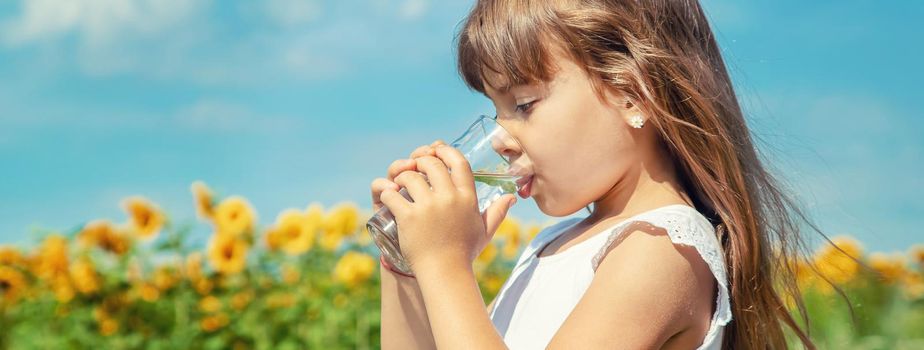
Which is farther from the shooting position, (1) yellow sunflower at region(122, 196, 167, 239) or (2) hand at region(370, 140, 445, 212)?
(1) yellow sunflower at region(122, 196, 167, 239)

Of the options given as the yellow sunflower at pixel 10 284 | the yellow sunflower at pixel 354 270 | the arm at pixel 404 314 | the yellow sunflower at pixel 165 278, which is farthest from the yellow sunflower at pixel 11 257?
the arm at pixel 404 314

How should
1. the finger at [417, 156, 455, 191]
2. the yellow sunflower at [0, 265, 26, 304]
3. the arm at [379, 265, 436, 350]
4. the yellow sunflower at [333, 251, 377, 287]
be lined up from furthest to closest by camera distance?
1. the yellow sunflower at [0, 265, 26, 304]
2. the yellow sunflower at [333, 251, 377, 287]
3. the arm at [379, 265, 436, 350]
4. the finger at [417, 156, 455, 191]

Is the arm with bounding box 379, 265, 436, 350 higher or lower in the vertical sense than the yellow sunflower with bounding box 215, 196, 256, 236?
→ lower

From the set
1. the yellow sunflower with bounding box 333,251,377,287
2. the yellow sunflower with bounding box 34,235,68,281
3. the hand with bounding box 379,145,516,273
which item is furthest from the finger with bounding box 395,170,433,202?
the yellow sunflower with bounding box 34,235,68,281

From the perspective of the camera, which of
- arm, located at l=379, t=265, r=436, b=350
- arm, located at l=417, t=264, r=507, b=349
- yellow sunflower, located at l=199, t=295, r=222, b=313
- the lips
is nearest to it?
arm, located at l=417, t=264, r=507, b=349

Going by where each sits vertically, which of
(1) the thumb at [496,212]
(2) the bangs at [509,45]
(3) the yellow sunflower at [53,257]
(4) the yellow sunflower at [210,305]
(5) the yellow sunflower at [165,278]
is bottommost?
(1) the thumb at [496,212]

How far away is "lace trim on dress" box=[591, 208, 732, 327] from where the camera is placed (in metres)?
1.28

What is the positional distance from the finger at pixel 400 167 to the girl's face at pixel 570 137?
0.16 meters

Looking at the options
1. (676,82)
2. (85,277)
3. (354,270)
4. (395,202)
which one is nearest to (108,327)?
(85,277)

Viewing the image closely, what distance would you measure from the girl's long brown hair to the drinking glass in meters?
0.08

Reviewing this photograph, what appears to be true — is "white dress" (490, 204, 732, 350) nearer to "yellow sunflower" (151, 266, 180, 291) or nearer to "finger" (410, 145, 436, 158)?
"finger" (410, 145, 436, 158)

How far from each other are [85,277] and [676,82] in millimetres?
2555

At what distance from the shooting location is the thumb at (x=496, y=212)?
1457 mm

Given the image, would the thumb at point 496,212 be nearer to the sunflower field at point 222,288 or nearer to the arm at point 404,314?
the arm at point 404,314
